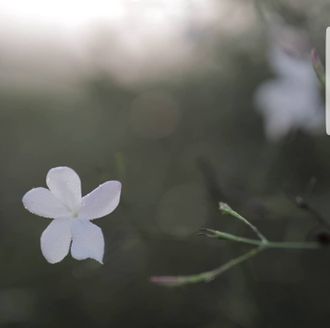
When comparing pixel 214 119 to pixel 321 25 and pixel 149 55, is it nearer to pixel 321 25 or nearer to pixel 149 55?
pixel 149 55

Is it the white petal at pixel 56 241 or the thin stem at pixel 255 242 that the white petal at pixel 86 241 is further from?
the thin stem at pixel 255 242

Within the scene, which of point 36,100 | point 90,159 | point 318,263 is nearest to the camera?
point 318,263

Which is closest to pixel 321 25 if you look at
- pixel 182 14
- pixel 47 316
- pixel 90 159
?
pixel 182 14

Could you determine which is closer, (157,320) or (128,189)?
(157,320)

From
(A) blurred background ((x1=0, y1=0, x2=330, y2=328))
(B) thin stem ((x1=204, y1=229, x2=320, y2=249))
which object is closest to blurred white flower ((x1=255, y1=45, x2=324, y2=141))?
(A) blurred background ((x1=0, y1=0, x2=330, y2=328))

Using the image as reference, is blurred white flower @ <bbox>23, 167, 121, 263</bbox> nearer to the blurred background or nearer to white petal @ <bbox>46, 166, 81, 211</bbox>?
white petal @ <bbox>46, 166, 81, 211</bbox>

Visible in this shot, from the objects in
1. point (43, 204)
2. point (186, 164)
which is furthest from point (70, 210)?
point (186, 164)
